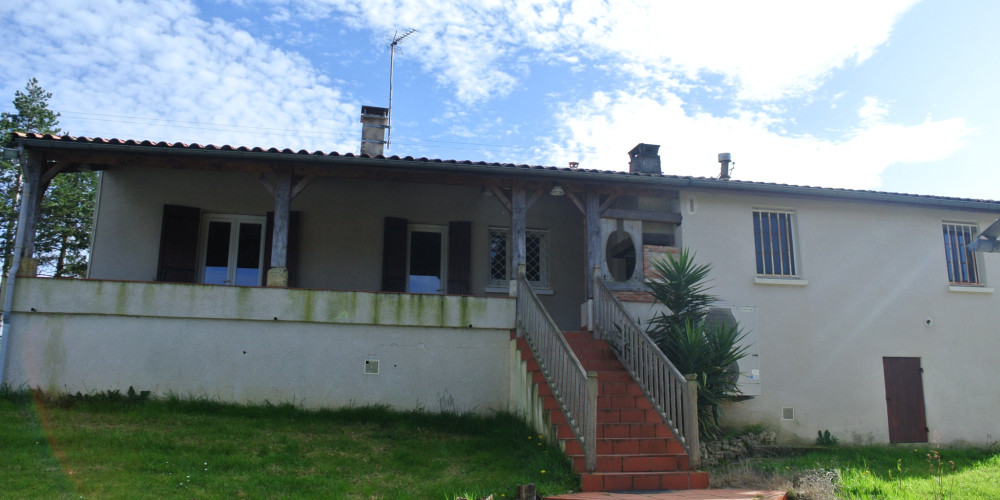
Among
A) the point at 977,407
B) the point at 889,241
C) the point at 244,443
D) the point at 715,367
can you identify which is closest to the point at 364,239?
the point at 244,443

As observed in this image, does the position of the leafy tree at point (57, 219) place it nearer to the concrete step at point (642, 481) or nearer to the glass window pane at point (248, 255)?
the glass window pane at point (248, 255)

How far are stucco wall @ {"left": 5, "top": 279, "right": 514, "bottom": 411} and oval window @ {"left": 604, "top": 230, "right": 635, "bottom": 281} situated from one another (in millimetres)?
2562

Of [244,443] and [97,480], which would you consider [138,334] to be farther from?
[97,480]

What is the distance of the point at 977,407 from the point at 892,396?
5.40ft

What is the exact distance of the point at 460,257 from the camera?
12.3 m

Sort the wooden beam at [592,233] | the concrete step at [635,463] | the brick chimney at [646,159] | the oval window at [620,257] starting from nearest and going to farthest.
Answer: the concrete step at [635,463] → the wooden beam at [592,233] → the oval window at [620,257] → the brick chimney at [646,159]

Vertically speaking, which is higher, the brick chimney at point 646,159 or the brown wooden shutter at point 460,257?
the brick chimney at point 646,159

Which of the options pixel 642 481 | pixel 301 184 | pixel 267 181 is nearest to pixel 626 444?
pixel 642 481

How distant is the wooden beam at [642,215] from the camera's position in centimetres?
1124

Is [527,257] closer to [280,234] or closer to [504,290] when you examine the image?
[504,290]

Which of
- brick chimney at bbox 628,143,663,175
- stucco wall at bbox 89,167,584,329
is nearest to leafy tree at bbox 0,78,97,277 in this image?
stucco wall at bbox 89,167,584,329

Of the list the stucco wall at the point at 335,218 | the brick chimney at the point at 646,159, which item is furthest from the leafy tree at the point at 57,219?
the brick chimney at the point at 646,159

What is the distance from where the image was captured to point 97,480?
645 centimetres

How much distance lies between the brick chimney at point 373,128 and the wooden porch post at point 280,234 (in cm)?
429
